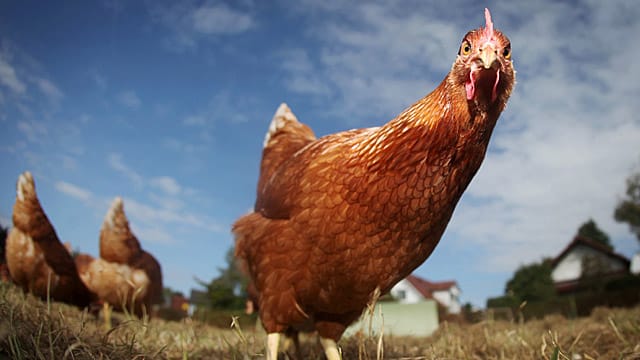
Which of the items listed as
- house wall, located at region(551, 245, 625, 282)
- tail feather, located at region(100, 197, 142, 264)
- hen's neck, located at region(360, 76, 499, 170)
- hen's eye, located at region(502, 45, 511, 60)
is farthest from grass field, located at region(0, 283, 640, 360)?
house wall, located at region(551, 245, 625, 282)

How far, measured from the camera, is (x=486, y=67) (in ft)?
5.74

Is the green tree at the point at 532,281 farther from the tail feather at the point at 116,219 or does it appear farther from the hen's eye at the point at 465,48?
the hen's eye at the point at 465,48

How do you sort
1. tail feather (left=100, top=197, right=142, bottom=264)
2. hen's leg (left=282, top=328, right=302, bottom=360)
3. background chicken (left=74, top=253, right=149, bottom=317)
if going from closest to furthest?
hen's leg (left=282, top=328, right=302, bottom=360) → background chicken (left=74, top=253, right=149, bottom=317) → tail feather (left=100, top=197, right=142, bottom=264)

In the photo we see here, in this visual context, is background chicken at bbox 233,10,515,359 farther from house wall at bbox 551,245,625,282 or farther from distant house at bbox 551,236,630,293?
house wall at bbox 551,245,625,282

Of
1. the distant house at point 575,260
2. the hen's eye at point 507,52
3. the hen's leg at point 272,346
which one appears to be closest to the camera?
the hen's eye at point 507,52

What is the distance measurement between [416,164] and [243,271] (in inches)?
79.5

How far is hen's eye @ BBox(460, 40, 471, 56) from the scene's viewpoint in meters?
1.95

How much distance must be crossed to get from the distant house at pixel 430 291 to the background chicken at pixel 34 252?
33.5 meters

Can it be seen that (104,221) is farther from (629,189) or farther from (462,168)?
(629,189)

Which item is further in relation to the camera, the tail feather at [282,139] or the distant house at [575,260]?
the distant house at [575,260]

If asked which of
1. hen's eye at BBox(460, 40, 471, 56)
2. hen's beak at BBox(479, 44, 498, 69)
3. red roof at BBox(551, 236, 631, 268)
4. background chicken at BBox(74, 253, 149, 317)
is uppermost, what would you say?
red roof at BBox(551, 236, 631, 268)

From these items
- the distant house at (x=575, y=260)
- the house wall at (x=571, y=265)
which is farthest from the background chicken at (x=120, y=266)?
the house wall at (x=571, y=265)

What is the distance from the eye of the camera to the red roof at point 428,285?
1524 inches

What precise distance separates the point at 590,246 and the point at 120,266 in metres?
33.4
